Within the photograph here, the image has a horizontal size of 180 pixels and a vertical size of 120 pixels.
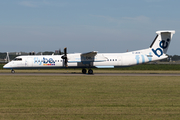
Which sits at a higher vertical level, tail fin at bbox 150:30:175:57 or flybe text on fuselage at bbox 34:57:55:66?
tail fin at bbox 150:30:175:57

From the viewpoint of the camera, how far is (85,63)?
3559 centimetres

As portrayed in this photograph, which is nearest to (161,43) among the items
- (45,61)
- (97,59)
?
(97,59)

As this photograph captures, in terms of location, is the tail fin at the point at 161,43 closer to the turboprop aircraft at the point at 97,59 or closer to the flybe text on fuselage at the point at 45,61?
the turboprop aircraft at the point at 97,59

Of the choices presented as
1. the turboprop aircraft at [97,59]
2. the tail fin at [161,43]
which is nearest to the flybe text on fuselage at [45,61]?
the turboprop aircraft at [97,59]

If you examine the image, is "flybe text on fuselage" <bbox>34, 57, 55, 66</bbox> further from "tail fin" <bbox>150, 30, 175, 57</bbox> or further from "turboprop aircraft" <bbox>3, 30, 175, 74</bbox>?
"tail fin" <bbox>150, 30, 175, 57</bbox>

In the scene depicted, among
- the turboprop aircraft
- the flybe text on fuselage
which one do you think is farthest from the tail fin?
the flybe text on fuselage

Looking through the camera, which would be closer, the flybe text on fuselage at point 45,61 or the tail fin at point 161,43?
the flybe text on fuselage at point 45,61

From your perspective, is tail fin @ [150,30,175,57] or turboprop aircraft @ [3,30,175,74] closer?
turboprop aircraft @ [3,30,175,74]

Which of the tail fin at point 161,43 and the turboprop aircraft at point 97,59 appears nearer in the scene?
the turboprop aircraft at point 97,59

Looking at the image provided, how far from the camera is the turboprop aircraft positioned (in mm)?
35156

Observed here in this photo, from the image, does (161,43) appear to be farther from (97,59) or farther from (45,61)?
(45,61)

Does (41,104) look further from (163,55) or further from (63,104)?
(163,55)

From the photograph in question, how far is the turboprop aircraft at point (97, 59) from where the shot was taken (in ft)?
115

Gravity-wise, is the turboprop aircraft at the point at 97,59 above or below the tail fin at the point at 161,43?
below
